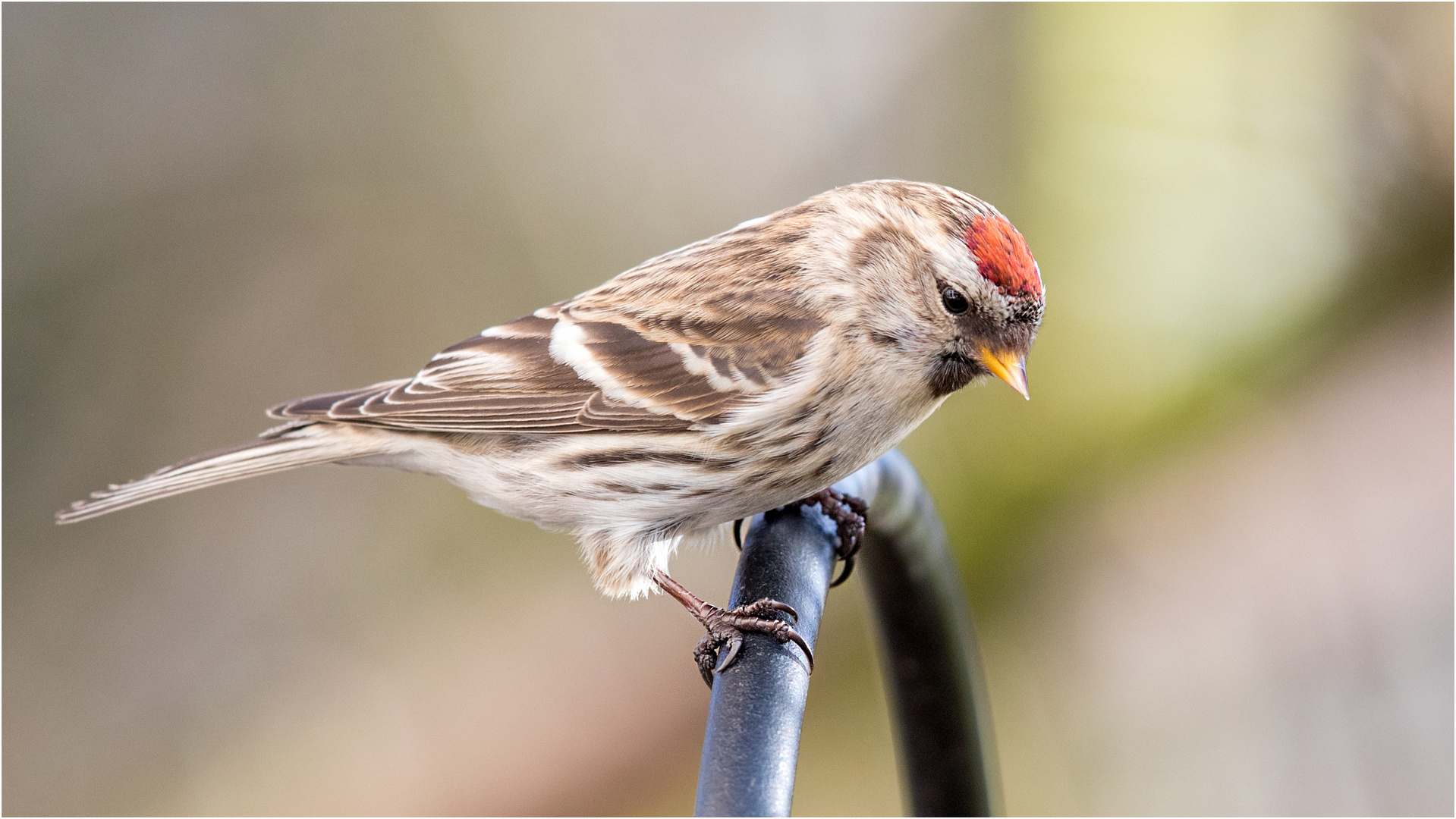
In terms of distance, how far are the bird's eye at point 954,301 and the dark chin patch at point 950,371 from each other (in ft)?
0.18

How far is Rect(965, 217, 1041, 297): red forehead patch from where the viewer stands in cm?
143

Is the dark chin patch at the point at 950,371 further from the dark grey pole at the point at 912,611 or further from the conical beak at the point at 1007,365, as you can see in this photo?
the dark grey pole at the point at 912,611

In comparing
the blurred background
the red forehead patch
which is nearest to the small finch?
the red forehead patch

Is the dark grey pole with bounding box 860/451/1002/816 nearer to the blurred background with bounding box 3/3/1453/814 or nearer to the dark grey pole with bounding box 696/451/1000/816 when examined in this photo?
the dark grey pole with bounding box 696/451/1000/816

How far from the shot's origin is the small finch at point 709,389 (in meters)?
1.49

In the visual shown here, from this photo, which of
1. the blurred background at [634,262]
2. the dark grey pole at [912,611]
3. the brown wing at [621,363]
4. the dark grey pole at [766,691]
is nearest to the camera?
the dark grey pole at [766,691]

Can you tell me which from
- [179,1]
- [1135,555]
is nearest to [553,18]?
[179,1]

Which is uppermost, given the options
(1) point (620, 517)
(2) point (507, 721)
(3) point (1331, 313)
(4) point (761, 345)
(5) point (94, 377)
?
(3) point (1331, 313)

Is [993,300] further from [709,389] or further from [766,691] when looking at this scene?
[766,691]

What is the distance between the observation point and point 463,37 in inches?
124

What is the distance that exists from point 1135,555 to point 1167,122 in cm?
104

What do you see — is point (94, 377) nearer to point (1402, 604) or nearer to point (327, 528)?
point (327, 528)

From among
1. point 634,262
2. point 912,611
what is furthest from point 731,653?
point 634,262

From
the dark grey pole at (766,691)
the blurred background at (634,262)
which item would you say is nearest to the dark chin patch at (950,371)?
the dark grey pole at (766,691)
